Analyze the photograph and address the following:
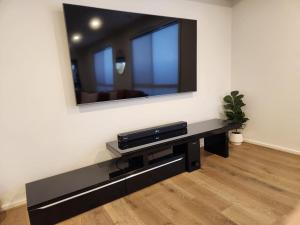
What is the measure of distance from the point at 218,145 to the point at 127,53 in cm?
175

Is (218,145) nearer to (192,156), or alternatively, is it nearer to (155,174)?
(192,156)

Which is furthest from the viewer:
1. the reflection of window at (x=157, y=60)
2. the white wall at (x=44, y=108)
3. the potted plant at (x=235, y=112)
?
the potted plant at (x=235, y=112)

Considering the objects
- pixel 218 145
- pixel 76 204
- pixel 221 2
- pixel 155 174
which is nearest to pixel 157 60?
pixel 155 174

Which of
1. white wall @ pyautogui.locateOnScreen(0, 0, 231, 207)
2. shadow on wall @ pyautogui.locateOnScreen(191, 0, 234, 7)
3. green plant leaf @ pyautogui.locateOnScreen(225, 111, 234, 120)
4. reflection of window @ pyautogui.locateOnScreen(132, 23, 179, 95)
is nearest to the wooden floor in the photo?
white wall @ pyautogui.locateOnScreen(0, 0, 231, 207)

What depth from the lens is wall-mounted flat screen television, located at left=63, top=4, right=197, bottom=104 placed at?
6.52ft

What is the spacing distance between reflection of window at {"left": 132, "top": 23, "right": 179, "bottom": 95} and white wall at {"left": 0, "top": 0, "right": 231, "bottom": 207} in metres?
0.22

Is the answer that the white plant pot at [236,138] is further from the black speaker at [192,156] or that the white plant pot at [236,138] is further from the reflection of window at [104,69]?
the reflection of window at [104,69]

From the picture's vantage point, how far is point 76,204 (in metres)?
1.76

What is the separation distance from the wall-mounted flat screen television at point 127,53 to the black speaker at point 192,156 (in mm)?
729

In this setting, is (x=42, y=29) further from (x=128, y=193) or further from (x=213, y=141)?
(x=213, y=141)

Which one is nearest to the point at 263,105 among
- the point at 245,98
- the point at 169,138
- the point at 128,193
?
the point at 245,98

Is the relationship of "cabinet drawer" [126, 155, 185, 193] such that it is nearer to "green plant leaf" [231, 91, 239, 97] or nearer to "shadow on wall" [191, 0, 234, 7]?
"green plant leaf" [231, 91, 239, 97]

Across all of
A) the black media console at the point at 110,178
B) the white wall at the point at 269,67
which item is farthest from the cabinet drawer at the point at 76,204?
the white wall at the point at 269,67

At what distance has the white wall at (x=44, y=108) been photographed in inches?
70.9
